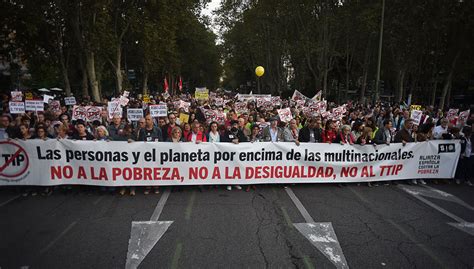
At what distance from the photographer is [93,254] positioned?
4.36 meters

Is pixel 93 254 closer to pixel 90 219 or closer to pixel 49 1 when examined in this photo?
pixel 90 219

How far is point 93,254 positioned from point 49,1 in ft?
68.4

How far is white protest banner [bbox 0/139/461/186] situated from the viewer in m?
6.50

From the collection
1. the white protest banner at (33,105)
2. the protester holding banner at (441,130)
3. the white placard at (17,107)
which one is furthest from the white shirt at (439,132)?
the white placard at (17,107)

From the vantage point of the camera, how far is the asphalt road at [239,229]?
14.1 feet

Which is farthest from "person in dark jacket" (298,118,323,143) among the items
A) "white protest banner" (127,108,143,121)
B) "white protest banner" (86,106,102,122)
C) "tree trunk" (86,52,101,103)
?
"tree trunk" (86,52,101,103)

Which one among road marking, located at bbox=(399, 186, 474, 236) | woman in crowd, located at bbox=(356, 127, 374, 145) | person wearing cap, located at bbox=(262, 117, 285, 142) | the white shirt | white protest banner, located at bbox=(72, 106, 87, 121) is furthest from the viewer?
white protest banner, located at bbox=(72, 106, 87, 121)

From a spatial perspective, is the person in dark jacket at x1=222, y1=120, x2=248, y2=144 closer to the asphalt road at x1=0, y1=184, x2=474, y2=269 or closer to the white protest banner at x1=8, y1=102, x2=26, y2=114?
the asphalt road at x1=0, y1=184, x2=474, y2=269

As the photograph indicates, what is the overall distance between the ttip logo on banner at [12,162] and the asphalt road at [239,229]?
451 millimetres

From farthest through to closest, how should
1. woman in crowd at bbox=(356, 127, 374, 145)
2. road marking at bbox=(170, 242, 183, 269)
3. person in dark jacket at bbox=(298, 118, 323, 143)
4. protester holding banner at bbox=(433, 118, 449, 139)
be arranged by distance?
protester holding banner at bbox=(433, 118, 449, 139) < person in dark jacket at bbox=(298, 118, 323, 143) < woman in crowd at bbox=(356, 127, 374, 145) < road marking at bbox=(170, 242, 183, 269)

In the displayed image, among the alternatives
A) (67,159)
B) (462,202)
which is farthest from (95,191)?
(462,202)

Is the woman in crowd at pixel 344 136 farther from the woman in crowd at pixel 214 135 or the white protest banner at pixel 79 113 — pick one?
the white protest banner at pixel 79 113

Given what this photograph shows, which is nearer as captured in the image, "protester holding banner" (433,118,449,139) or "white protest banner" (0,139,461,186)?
"white protest banner" (0,139,461,186)

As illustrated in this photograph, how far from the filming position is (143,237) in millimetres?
4879
